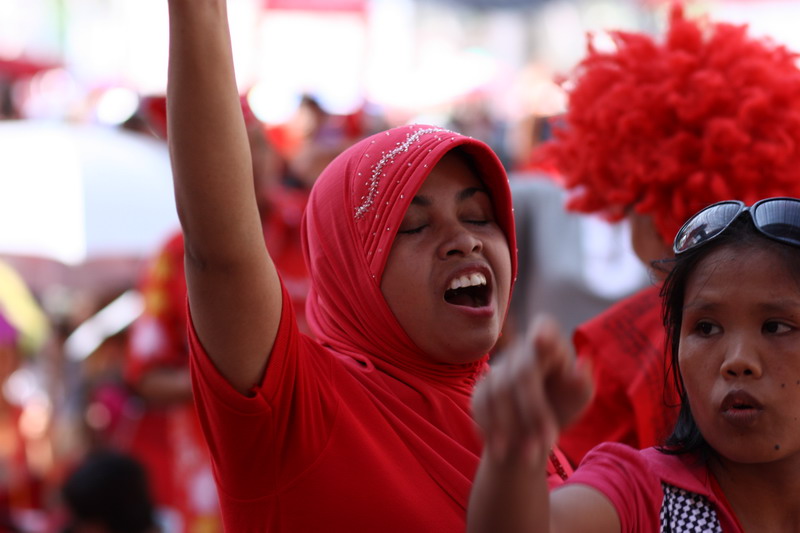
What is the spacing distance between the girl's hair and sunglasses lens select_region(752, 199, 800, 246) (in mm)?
12

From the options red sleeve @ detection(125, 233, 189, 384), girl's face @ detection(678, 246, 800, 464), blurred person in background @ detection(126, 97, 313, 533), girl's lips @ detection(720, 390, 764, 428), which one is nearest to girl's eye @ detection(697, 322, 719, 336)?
girl's face @ detection(678, 246, 800, 464)

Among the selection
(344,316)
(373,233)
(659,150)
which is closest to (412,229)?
(373,233)

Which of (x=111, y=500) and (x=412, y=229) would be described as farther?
(x=111, y=500)

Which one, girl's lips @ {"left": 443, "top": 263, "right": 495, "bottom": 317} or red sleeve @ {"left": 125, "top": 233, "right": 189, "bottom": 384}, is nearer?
girl's lips @ {"left": 443, "top": 263, "right": 495, "bottom": 317}

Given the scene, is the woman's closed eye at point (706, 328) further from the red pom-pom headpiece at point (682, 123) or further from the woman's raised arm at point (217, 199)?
the red pom-pom headpiece at point (682, 123)

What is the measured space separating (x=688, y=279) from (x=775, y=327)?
19 cm

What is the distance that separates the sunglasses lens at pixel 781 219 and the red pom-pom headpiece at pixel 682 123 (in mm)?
1128

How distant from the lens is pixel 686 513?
1.98 m

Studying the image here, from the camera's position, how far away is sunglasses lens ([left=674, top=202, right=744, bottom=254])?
2.10m

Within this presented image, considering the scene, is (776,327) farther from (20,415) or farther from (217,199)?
(20,415)

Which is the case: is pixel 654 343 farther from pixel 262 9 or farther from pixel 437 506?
pixel 262 9

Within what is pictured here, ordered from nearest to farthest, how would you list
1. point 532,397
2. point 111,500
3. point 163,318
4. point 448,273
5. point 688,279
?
point 532,397 → point 688,279 → point 448,273 → point 111,500 → point 163,318

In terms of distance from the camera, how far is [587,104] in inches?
140

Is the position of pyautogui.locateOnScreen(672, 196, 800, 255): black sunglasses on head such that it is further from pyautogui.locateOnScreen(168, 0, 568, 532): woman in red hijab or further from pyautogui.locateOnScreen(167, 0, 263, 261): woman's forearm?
pyautogui.locateOnScreen(167, 0, 263, 261): woman's forearm
